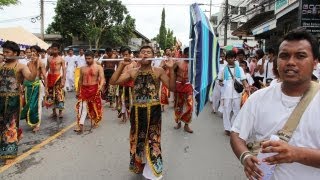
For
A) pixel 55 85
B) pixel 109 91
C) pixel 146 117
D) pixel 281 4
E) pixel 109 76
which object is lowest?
pixel 109 91

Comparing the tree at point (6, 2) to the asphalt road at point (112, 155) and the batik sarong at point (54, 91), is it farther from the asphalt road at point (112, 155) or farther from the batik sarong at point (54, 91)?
the asphalt road at point (112, 155)

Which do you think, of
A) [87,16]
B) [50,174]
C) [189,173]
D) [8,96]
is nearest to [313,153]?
[189,173]

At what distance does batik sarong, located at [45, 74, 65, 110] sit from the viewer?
10.5 metres

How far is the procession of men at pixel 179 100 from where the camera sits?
2303 mm

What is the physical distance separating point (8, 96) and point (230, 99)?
4.45 m

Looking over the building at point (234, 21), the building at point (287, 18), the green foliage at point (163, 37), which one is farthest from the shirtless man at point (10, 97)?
the green foliage at point (163, 37)

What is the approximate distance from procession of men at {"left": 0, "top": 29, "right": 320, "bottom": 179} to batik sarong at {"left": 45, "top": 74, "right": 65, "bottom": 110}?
2cm

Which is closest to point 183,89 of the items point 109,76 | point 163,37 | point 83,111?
point 83,111

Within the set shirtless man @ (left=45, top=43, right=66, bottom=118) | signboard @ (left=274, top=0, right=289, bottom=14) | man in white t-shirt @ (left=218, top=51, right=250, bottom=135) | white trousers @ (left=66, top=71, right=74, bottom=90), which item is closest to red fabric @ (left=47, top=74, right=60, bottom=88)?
shirtless man @ (left=45, top=43, right=66, bottom=118)

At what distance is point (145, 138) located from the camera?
5.51m

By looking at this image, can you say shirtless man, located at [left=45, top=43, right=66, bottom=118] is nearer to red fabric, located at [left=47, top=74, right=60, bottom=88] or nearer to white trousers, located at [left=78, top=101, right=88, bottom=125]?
red fabric, located at [left=47, top=74, right=60, bottom=88]

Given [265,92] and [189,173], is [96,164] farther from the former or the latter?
[265,92]

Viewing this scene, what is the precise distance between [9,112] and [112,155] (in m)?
1.70

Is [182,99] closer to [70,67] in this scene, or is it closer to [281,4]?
[281,4]
